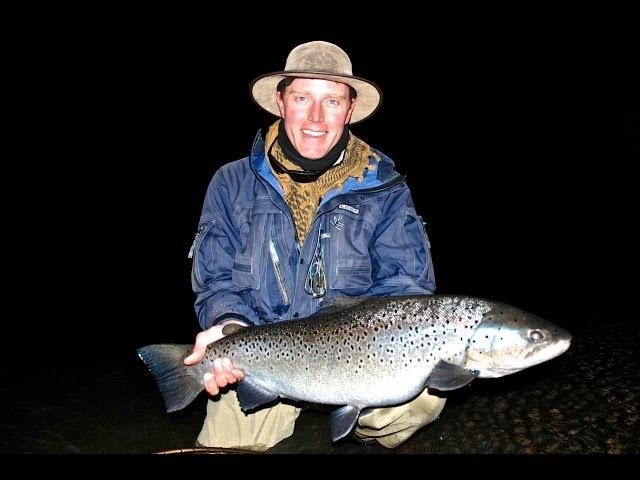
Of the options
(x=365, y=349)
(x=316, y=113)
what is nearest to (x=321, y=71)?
(x=316, y=113)

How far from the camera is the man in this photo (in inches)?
119

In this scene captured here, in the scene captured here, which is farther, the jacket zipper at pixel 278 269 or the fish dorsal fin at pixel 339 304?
the jacket zipper at pixel 278 269

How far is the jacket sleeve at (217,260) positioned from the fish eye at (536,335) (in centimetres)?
142

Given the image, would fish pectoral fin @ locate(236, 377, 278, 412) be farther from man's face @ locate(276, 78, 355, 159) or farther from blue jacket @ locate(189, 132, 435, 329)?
man's face @ locate(276, 78, 355, 159)

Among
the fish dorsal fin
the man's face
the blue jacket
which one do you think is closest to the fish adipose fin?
the fish dorsal fin

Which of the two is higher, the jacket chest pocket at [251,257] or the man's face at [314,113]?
the man's face at [314,113]

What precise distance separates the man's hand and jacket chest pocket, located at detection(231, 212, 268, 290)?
339mm

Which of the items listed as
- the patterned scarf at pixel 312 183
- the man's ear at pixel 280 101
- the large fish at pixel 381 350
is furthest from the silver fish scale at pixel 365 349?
the man's ear at pixel 280 101

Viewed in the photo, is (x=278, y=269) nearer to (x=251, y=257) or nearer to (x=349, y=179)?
(x=251, y=257)

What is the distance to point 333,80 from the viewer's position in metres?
3.07

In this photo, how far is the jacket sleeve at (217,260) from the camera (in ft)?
9.76

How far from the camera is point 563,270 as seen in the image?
773cm

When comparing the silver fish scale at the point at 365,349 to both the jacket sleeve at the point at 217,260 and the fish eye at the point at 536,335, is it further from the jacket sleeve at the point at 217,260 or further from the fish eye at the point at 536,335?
the jacket sleeve at the point at 217,260

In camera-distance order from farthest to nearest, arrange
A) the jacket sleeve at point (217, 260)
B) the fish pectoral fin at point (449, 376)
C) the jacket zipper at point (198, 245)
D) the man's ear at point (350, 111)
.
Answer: the man's ear at point (350, 111), the jacket zipper at point (198, 245), the jacket sleeve at point (217, 260), the fish pectoral fin at point (449, 376)
